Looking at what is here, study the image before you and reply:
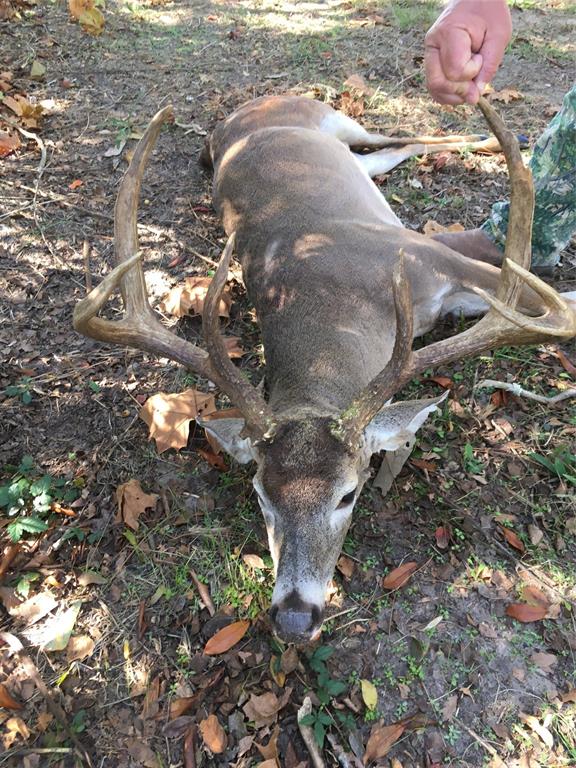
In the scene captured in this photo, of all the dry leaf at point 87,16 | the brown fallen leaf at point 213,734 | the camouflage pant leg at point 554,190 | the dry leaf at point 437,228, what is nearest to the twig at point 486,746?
the brown fallen leaf at point 213,734

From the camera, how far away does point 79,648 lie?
307 centimetres

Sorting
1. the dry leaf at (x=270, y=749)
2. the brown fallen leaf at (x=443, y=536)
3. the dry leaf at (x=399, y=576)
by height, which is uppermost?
the brown fallen leaf at (x=443, y=536)

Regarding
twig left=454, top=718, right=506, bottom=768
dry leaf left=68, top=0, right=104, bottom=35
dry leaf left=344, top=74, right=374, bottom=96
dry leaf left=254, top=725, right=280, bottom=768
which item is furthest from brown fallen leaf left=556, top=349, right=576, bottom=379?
dry leaf left=68, top=0, right=104, bottom=35

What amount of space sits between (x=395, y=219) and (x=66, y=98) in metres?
4.44

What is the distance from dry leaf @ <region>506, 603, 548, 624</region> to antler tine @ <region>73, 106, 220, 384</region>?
1.88m

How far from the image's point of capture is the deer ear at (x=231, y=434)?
3.17m

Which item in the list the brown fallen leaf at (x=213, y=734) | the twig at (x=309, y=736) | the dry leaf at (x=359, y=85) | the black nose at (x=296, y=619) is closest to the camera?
the black nose at (x=296, y=619)

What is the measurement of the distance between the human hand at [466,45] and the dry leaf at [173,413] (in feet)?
7.58

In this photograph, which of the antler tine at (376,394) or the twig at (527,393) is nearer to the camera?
the antler tine at (376,394)

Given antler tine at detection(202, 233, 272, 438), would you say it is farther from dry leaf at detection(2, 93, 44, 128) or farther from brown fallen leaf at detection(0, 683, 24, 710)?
dry leaf at detection(2, 93, 44, 128)

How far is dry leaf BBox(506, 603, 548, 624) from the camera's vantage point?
115 inches

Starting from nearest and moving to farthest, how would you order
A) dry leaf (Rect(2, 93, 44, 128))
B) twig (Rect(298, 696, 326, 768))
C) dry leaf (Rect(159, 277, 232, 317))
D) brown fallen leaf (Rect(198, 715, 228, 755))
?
twig (Rect(298, 696, 326, 768)) < brown fallen leaf (Rect(198, 715, 228, 755)) < dry leaf (Rect(159, 277, 232, 317)) < dry leaf (Rect(2, 93, 44, 128))

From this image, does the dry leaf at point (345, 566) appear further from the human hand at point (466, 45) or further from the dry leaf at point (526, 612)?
the human hand at point (466, 45)

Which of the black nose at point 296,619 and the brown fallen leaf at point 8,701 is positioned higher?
the black nose at point 296,619
